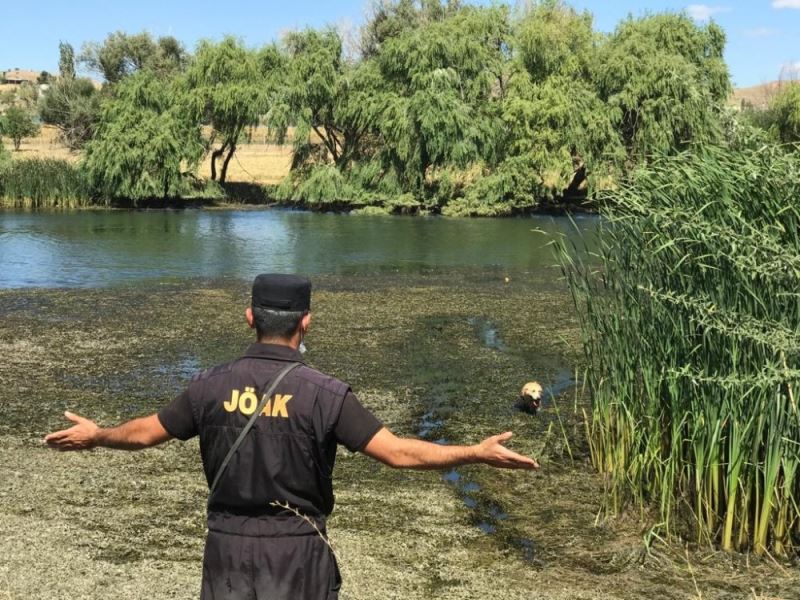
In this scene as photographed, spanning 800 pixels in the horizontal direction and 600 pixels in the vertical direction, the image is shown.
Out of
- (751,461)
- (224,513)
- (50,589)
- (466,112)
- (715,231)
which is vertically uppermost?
(466,112)

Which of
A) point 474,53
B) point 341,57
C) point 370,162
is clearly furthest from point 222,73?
point 474,53

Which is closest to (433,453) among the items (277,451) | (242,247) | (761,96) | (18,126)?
(277,451)

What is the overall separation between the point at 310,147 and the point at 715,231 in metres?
33.8

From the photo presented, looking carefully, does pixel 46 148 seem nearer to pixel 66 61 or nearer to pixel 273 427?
pixel 66 61

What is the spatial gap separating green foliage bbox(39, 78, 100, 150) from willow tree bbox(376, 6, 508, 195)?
21.3 metres

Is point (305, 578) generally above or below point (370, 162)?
below

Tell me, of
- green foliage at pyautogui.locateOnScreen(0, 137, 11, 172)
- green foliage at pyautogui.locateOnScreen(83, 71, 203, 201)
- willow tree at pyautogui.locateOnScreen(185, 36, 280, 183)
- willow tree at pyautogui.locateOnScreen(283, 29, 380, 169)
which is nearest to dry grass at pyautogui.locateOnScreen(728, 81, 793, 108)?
willow tree at pyautogui.locateOnScreen(283, 29, 380, 169)

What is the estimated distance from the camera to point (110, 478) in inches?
274

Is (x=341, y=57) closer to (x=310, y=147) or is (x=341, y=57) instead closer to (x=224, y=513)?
(x=310, y=147)

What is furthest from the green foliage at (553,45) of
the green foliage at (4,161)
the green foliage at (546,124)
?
the green foliage at (4,161)

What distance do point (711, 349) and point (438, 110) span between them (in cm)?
2953

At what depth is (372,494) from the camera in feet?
22.2

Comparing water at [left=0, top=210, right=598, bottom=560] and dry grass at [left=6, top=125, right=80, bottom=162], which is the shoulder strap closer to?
water at [left=0, top=210, right=598, bottom=560]

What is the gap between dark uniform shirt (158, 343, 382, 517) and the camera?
2.94 m
